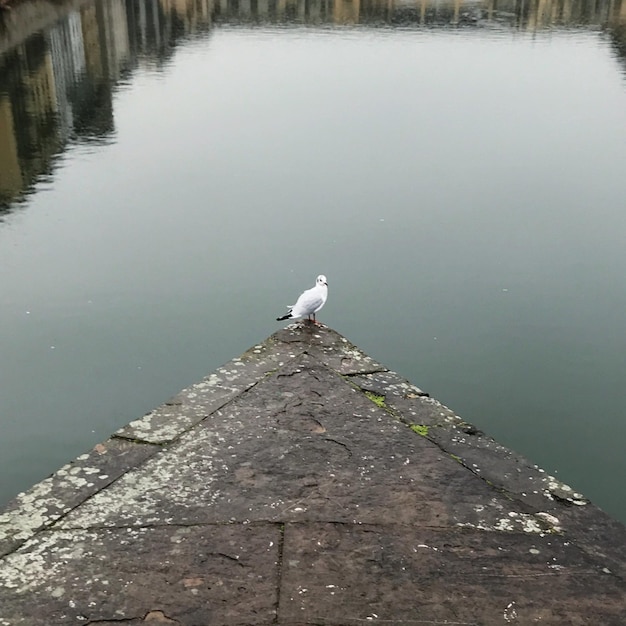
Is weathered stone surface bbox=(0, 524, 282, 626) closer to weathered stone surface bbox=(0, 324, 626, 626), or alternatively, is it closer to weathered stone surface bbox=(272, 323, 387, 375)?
weathered stone surface bbox=(0, 324, 626, 626)

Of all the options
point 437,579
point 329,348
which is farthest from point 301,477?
point 329,348

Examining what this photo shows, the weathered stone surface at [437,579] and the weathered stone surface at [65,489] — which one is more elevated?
the weathered stone surface at [65,489]

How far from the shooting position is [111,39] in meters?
22.5

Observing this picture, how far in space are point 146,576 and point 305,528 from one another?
0.58 meters

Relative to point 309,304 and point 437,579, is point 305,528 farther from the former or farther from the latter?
point 309,304

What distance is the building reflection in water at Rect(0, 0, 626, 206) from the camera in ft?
35.0

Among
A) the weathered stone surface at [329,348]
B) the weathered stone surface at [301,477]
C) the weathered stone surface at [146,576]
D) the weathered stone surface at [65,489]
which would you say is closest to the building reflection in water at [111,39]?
the weathered stone surface at [329,348]

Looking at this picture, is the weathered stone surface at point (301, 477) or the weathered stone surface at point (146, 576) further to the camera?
the weathered stone surface at point (301, 477)

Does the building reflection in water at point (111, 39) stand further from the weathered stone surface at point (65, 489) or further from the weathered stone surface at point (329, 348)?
the weathered stone surface at point (65, 489)

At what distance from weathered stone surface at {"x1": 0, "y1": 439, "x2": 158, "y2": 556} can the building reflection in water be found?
5812 millimetres

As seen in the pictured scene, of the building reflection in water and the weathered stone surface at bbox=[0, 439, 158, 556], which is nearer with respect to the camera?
the weathered stone surface at bbox=[0, 439, 158, 556]

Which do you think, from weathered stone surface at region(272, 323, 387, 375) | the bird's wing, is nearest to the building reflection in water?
the bird's wing

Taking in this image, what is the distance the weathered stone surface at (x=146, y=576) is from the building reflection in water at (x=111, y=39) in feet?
20.8

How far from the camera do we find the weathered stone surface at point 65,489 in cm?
255
